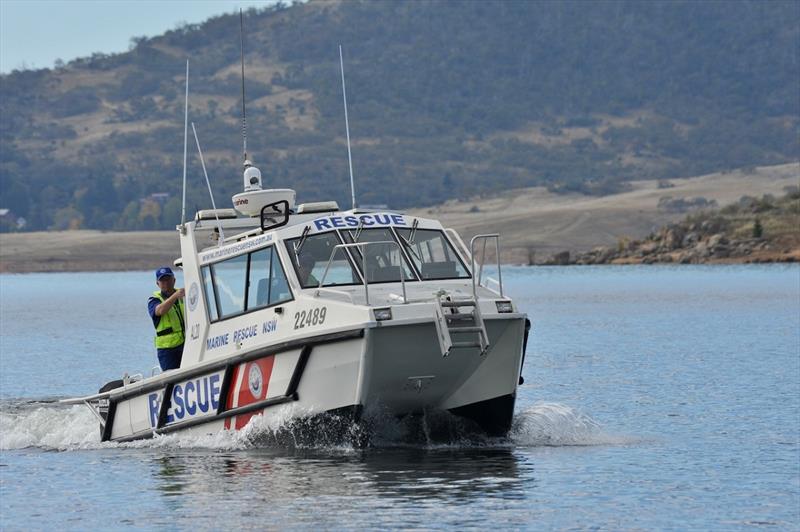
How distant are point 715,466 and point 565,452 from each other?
1672 mm

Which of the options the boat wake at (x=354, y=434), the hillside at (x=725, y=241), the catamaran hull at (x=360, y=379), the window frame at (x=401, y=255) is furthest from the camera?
the hillside at (x=725, y=241)

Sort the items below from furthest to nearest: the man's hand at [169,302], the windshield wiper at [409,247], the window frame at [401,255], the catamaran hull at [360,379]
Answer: the man's hand at [169,302] → the windshield wiper at [409,247] → the window frame at [401,255] → the catamaran hull at [360,379]

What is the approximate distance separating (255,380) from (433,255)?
2378 millimetres

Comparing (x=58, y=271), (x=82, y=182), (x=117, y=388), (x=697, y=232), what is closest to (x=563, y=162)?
(x=82, y=182)

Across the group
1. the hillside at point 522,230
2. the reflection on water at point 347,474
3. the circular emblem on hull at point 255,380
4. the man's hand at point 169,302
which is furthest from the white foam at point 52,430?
the hillside at point 522,230

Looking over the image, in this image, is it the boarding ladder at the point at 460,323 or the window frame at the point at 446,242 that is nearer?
the boarding ladder at the point at 460,323

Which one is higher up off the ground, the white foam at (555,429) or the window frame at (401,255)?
the window frame at (401,255)

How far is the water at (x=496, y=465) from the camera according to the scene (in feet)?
46.3

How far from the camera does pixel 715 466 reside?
16562mm

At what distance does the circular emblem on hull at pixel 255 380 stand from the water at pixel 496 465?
316 millimetres

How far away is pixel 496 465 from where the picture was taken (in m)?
16.3

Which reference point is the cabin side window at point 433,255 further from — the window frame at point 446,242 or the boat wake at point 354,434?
the boat wake at point 354,434

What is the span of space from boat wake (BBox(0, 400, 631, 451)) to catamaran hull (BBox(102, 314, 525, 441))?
4.8 inches

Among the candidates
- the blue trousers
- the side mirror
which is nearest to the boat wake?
the blue trousers
